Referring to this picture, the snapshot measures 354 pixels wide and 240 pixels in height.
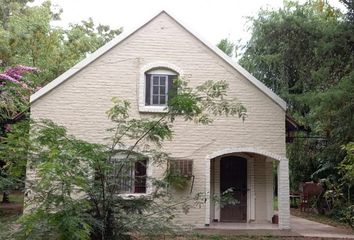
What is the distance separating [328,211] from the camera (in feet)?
64.8

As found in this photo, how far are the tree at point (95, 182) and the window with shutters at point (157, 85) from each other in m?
4.79

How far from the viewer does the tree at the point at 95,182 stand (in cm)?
662

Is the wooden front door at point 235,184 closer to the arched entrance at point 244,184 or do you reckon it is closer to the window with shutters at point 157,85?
the arched entrance at point 244,184

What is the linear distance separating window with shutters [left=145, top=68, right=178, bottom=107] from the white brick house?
3 cm

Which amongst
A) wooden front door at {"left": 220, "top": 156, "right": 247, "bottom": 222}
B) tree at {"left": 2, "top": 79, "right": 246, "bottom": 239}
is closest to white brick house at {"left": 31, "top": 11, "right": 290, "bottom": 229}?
wooden front door at {"left": 220, "top": 156, "right": 247, "bottom": 222}

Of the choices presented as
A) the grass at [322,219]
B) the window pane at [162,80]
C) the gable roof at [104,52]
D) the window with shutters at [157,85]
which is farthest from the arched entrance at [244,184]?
the window pane at [162,80]

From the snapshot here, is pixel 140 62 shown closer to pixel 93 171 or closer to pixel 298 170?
pixel 93 171

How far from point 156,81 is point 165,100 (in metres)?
0.67

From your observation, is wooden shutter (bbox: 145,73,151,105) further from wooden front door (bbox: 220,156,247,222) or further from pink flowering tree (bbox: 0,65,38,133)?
pink flowering tree (bbox: 0,65,38,133)

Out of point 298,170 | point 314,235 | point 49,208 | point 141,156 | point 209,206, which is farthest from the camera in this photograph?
point 298,170

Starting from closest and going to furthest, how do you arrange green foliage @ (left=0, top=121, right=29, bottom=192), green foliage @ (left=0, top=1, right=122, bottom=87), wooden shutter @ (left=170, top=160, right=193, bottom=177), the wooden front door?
green foliage @ (left=0, top=121, right=29, bottom=192)
wooden shutter @ (left=170, top=160, right=193, bottom=177)
the wooden front door
green foliage @ (left=0, top=1, right=122, bottom=87)

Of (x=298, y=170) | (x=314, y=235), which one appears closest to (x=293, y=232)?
(x=314, y=235)

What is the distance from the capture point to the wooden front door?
1545cm

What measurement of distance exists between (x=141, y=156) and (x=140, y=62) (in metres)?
5.72
